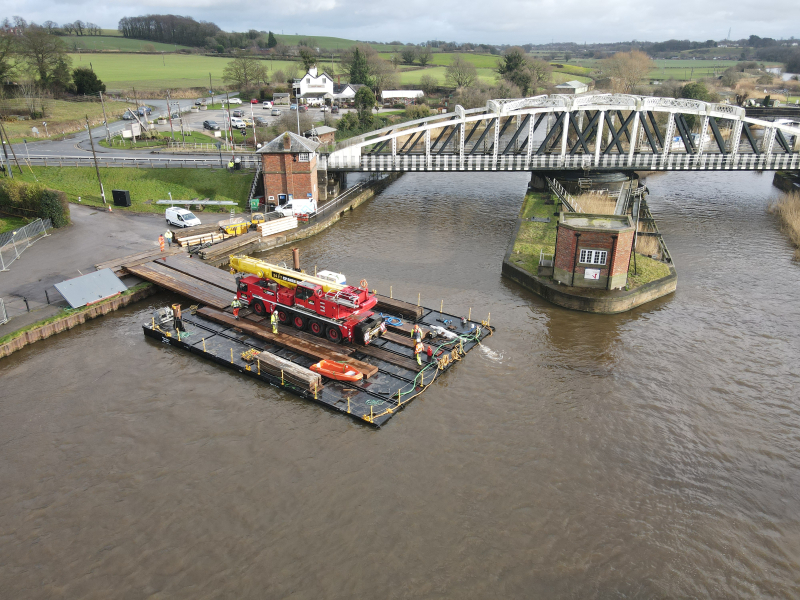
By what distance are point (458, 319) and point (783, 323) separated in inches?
647

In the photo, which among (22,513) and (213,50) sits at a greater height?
(213,50)

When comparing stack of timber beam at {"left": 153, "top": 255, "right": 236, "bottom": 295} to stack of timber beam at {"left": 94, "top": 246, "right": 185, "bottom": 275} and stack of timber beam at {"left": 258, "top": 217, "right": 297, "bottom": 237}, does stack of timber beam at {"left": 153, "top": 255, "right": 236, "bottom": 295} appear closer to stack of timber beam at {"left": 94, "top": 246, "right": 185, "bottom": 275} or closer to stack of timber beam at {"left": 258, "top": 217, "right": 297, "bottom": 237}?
stack of timber beam at {"left": 94, "top": 246, "right": 185, "bottom": 275}

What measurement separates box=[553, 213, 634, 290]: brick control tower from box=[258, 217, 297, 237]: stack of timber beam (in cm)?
1916

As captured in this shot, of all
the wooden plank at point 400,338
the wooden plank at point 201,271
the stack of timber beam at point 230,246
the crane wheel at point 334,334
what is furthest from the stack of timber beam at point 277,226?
the wooden plank at point 400,338

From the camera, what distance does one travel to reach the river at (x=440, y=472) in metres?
14.1

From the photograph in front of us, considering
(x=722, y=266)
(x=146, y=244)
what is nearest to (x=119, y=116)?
(x=146, y=244)

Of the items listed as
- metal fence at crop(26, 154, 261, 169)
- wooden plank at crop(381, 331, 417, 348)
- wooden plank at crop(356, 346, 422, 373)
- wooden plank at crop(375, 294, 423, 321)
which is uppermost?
metal fence at crop(26, 154, 261, 169)

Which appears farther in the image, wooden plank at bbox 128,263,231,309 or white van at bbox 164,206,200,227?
white van at bbox 164,206,200,227

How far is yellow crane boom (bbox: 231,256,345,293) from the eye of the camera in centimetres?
2445

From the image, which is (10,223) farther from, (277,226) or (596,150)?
(596,150)

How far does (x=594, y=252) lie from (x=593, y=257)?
30cm

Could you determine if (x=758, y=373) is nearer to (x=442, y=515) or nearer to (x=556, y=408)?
(x=556, y=408)

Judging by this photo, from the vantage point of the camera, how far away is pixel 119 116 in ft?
264

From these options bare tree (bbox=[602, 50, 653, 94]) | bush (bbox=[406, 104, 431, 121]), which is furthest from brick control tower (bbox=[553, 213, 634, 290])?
bare tree (bbox=[602, 50, 653, 94])
